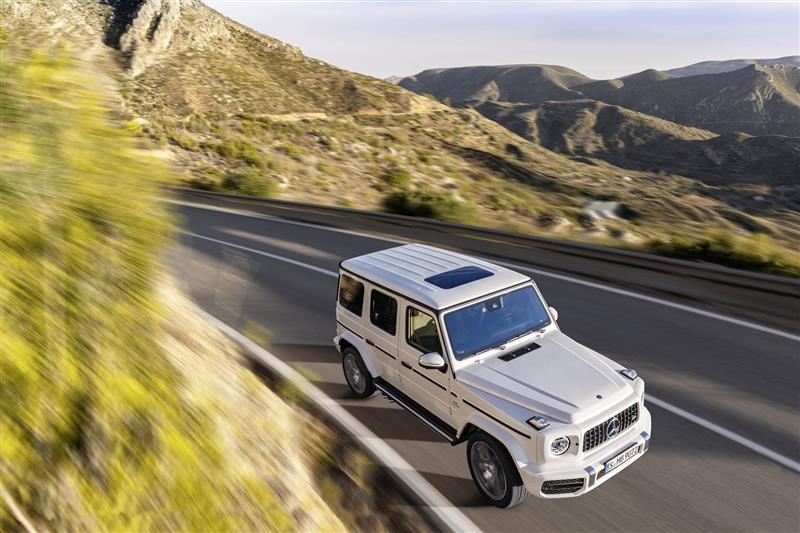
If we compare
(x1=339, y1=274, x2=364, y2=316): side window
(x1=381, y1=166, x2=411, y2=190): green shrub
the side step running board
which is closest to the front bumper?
the side step running board

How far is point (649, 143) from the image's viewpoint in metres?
125

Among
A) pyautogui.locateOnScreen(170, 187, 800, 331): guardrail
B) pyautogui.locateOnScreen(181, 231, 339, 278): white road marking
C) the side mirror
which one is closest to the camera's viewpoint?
the side mirror

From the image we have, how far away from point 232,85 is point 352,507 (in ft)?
177

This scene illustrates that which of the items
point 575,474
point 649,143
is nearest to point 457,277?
point 575,474

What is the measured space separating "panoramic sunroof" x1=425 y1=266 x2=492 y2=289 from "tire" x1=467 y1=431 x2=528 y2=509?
165 centimetres

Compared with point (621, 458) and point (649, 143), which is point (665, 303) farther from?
point (649, 143)

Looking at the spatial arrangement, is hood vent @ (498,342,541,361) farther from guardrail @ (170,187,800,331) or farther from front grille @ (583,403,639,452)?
guardrail @ (170,187,800,331)

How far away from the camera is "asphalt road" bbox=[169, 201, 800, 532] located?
4.96 m

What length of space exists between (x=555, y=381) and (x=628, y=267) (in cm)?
616

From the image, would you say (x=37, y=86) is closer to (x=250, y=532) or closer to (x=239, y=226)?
(x=250, y=532)

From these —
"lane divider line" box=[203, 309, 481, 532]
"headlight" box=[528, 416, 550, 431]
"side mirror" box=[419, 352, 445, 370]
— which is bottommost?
"lane divider line" box=[203, 309, 481, 532]

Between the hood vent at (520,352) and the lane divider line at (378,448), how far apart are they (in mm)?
1485

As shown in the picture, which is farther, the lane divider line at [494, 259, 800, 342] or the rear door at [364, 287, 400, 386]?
the lane divider line at [494, 259, 800, 342]

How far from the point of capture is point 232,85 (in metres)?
52.4
